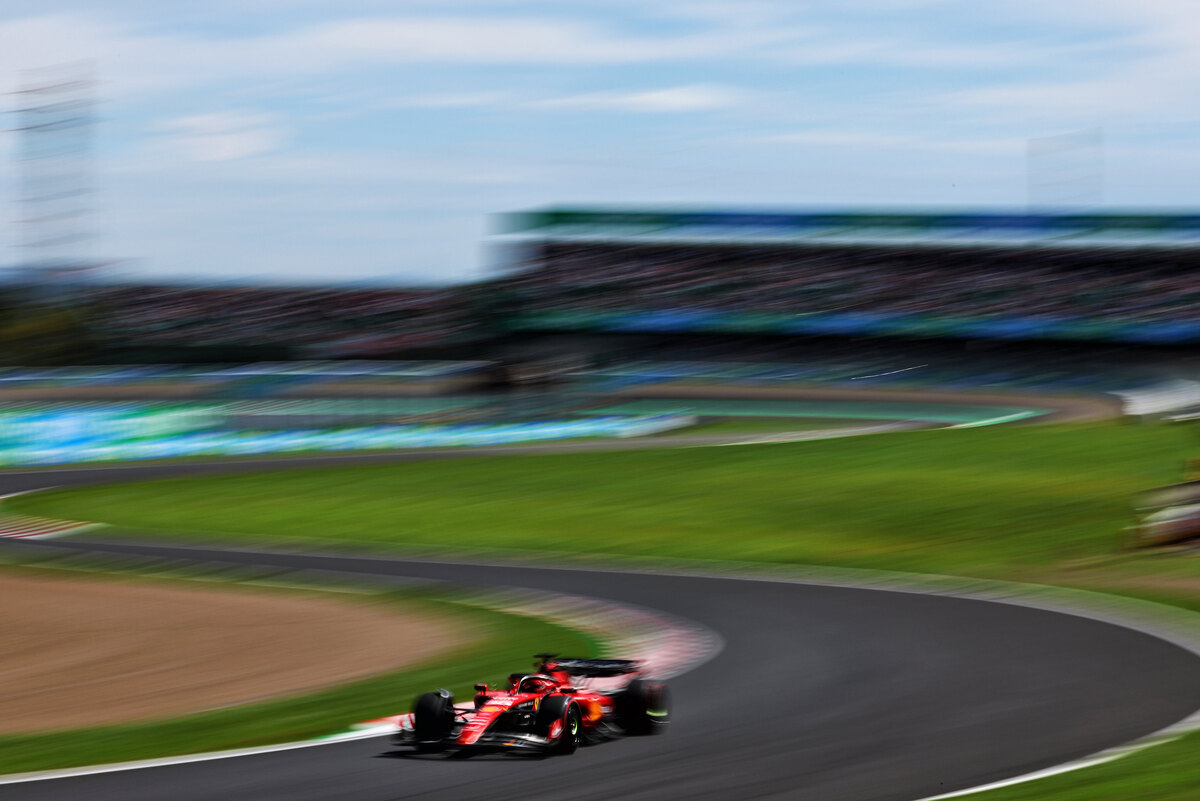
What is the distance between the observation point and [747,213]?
5894 centimetres

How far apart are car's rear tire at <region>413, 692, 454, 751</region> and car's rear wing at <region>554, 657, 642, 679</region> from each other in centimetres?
91

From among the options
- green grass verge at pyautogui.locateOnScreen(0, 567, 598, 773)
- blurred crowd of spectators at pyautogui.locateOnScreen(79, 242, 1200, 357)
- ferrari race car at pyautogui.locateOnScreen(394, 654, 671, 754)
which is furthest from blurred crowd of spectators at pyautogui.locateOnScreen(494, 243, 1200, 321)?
ferrari race car at pyautogui.locateOnScreen(394, 654, 671, 754)

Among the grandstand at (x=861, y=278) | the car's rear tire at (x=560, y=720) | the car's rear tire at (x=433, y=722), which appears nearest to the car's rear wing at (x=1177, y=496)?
the car's rear tire at (x=560, y=720)

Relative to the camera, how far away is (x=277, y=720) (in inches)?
368

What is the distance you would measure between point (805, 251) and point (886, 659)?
1887 inches

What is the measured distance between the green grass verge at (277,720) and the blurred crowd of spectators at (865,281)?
41861mm

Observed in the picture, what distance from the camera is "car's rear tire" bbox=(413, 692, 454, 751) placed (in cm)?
773

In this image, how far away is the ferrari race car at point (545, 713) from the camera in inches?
→ 301

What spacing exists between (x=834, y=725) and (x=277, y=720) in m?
3.42

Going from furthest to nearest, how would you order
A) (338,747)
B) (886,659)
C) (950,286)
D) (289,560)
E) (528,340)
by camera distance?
(528,340) → (950,286) → (289,560) → (886,659) → (338,747)

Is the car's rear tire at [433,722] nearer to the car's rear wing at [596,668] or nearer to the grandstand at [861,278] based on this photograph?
the car's rear wing at [596,668]

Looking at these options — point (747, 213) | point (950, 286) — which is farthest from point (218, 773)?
point (747, 213)

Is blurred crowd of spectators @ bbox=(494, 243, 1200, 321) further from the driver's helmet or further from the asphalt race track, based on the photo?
the driver's helmet

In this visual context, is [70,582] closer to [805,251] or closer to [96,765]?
[96,765]
